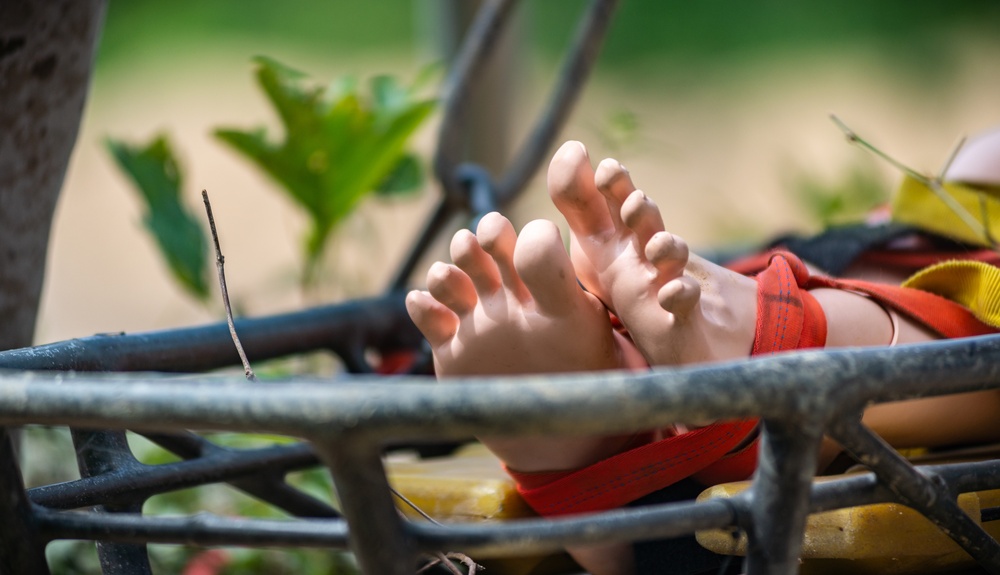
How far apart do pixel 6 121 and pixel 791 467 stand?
0.59 meters

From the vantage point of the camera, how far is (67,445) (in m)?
1.53

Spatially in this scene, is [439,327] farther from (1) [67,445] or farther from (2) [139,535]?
(1) [67,445]

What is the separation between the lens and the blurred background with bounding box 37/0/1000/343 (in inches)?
176

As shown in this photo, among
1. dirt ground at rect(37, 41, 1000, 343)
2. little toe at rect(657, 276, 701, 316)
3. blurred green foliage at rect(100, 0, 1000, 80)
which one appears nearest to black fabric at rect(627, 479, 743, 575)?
little toe at rect(657, 276, 701, 316)

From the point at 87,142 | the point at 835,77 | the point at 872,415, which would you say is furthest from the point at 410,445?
the point at 87,142

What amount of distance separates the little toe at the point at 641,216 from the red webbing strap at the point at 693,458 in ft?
0.29

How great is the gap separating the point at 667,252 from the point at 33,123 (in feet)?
1.59

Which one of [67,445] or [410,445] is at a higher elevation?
[410,445]

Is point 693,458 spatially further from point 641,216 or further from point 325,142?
point 325,142

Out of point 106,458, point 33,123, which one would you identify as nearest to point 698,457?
point 106,458

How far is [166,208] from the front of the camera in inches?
58.6

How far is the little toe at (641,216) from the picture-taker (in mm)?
542

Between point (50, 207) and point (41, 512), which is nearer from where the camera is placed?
point (41, 512)

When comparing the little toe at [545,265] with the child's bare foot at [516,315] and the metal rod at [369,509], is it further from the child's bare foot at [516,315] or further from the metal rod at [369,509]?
the metal rod at [369,509]
